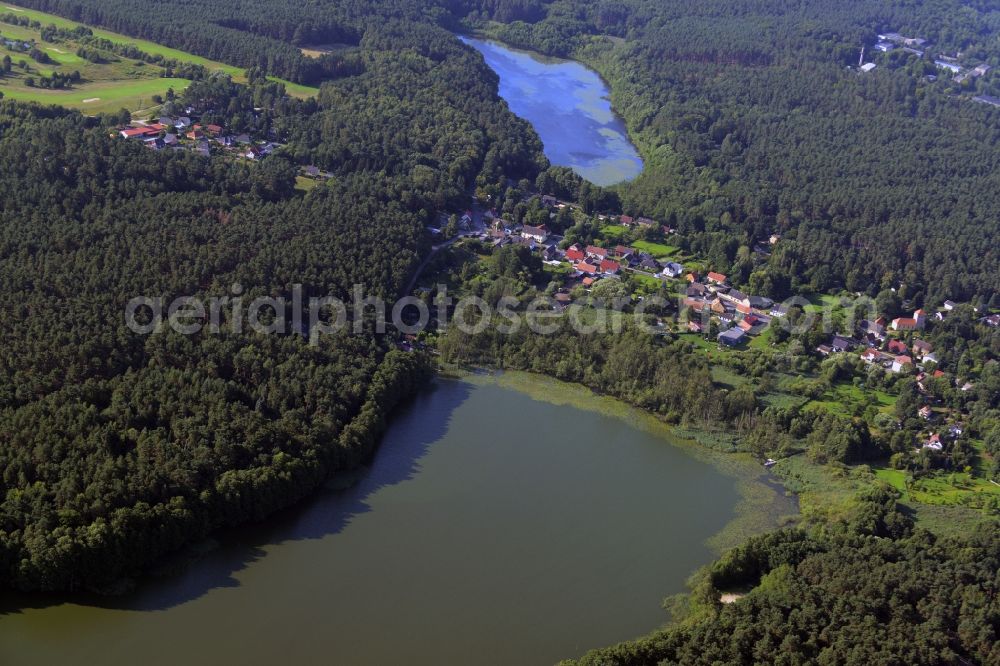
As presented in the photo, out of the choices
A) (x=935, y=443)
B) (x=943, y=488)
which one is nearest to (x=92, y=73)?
(x=935, y=443)

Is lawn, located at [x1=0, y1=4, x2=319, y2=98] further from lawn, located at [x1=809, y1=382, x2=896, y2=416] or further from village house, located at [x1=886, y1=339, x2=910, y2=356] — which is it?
lawn, located at [x1=809, y1=382, x2=896, y2=416]

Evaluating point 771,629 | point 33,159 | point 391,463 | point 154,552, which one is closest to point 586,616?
point 771,629

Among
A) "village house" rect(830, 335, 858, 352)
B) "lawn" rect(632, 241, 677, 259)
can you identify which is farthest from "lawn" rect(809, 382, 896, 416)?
"lawn" rect(632, 241, 677, 259)

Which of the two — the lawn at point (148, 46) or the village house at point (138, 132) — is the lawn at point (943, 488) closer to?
the village house at point (138, 132)

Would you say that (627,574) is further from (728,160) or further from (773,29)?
(773,29)

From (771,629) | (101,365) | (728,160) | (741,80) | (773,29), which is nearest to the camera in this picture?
(771,629)
